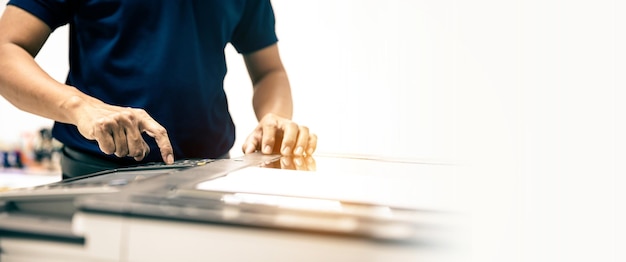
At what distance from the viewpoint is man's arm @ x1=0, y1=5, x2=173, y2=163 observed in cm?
63

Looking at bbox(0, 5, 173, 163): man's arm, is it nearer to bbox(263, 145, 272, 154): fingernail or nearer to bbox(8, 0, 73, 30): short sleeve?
bbox(8, 0, 73, 30): short sleeve

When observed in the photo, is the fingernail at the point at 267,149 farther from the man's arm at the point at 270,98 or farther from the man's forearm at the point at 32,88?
the man's forearm at the point at 32,88

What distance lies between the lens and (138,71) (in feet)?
2.83

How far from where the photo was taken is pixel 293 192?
0.44 m

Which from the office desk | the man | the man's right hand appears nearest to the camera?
the office desk

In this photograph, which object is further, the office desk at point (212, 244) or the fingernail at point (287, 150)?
the fingernail at point (287, 150)

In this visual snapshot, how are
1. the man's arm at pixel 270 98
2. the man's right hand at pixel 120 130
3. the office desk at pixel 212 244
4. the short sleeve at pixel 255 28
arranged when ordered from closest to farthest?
the office desk at pixel 212 244
the man's right hand at pixel 120 130
the man's arm at pixel 270 98
the short sleeve at pixel 255 28

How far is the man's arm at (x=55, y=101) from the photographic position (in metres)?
0.63

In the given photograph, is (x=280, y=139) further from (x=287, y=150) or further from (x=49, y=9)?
(x=49, y=9)

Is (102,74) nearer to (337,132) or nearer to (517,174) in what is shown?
(517,174)

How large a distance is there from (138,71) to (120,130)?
267 mm

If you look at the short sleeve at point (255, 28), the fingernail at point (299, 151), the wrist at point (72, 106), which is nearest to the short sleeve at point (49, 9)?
the wrist at point (72, 106)

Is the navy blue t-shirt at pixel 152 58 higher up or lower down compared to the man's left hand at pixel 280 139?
higher up

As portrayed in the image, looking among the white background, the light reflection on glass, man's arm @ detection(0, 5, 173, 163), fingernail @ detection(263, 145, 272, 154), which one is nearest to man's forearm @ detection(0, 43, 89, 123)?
man's arm @ detection(0, 5, 173, 163)
